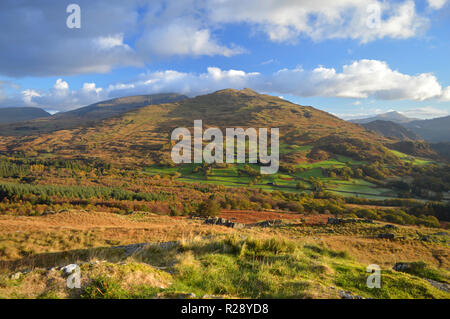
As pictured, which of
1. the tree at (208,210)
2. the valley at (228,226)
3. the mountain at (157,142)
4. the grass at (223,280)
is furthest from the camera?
the mountain at (157,142)

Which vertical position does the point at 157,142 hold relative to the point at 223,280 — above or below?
above

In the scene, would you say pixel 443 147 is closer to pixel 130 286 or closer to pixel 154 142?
pixel 154 142

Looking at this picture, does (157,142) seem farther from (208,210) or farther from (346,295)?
(346,295)

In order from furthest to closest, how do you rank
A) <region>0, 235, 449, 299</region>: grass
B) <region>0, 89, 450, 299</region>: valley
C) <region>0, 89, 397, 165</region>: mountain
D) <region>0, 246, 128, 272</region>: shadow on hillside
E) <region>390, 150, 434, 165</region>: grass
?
<region>0, 89, 397, 165</region>: mountain < <region>390, 150, 434, 165</region>: grass < <region>0, 246, 128, 272</region>: shadow on hillside < <region>0, 89, 450, 299</region>: valley < <region>0, 235, 449, 299</region>: grass

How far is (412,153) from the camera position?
130m

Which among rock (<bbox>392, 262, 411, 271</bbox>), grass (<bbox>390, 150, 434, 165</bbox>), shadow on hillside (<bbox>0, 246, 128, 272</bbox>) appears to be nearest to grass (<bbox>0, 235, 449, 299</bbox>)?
rock (<bbox>392, 262, 411, 271</bbox>)

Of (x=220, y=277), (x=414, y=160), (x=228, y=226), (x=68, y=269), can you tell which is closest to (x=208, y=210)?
(x=228, y=226)

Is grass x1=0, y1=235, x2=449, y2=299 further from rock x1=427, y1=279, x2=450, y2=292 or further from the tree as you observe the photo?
the tree

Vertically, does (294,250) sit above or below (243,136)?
below

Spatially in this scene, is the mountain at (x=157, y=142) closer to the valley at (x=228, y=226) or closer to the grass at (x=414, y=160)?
the valley at (x=228, y=226)

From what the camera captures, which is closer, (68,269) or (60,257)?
(68,269)

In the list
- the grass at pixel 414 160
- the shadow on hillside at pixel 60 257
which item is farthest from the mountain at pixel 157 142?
the shadow on hillside at pixel 60 257
